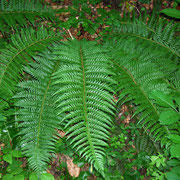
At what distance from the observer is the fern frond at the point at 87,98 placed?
182 centimetres

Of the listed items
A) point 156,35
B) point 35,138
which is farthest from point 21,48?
point 156,35

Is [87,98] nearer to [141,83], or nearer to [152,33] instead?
[141,83]

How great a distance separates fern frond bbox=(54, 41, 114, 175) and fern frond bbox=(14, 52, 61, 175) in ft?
0.59

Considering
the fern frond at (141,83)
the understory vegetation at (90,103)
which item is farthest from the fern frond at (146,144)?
the fern frond at (141,83)

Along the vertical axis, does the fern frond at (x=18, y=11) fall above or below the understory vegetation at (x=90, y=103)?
above

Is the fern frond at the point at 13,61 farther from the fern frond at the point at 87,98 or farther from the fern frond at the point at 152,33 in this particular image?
the fern frond at the point at 152,33

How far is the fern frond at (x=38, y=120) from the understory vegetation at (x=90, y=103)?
0.4 inches

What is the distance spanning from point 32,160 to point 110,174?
1.11m

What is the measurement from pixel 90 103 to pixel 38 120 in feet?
2.14

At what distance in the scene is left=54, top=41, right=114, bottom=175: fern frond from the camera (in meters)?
1.82

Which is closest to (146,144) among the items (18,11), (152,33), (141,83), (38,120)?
(141,83)

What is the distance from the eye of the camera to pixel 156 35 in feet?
9.71

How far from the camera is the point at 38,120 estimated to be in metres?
2.13

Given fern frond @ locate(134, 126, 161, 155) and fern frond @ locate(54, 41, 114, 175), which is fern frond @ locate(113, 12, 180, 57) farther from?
fern frond @ locate(134, 126, 161, 155)
